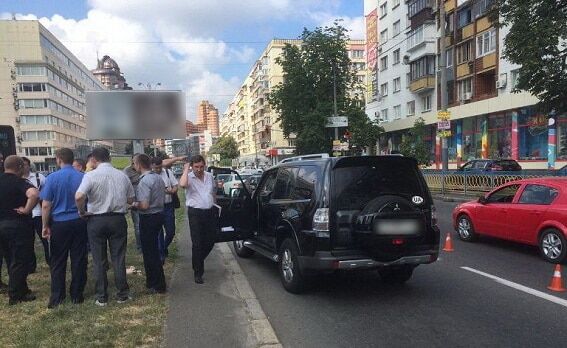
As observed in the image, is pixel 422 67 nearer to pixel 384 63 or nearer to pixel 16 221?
pixel 384 63

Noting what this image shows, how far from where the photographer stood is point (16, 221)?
242 inches

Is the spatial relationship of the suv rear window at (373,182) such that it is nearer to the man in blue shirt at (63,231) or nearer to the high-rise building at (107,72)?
the man in blue shirt at (63,231)

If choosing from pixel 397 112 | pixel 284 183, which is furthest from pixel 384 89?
pixel 284 183

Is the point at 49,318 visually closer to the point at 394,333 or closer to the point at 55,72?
the point at 394,333

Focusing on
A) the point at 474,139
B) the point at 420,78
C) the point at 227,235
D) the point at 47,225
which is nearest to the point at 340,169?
the point at 227,235

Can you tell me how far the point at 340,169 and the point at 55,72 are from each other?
9654 centimetres

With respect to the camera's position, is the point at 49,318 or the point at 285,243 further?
the point at 285,243

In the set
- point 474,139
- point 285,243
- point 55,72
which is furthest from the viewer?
Answer: point 55,72

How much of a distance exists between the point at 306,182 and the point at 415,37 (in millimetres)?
39721

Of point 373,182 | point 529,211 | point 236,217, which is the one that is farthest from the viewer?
point 529,211

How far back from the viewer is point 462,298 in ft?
20.7

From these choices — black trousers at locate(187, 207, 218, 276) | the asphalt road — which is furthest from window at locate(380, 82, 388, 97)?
black trousers at locate(187, 207, 218, 276)

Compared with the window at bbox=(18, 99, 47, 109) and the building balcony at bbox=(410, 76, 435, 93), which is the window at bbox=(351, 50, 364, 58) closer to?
the building balcony at bbox=(410, 76, 435, 93)

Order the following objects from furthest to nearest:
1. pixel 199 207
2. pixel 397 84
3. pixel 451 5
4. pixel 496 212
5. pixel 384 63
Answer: pixel 384 63
pixel 397 84
pixel 451 5
pixel 496 212
pixel 199 207
